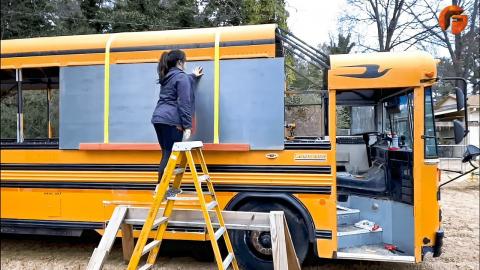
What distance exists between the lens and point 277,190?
13.8 feet

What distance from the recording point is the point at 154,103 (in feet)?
14.4

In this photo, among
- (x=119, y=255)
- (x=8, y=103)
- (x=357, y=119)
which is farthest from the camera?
(x=8, y=103)

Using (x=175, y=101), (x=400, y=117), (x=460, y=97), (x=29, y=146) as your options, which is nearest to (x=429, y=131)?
(x=460, y=97)

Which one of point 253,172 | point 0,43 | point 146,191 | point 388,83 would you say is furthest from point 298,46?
point 0,43

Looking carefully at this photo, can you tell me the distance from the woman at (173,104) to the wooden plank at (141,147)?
1.21 feet

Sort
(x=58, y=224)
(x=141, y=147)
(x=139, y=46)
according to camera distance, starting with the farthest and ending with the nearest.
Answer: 1. (x=58, y=224)
2. (x=139, y=46)
3. (x=141, y=147)

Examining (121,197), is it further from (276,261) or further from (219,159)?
(276,261)

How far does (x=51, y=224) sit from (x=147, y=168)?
1284mm

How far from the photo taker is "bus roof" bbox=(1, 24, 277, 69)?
4.23m

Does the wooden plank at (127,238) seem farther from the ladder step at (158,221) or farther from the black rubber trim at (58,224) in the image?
the black rubber trim at (58,224)

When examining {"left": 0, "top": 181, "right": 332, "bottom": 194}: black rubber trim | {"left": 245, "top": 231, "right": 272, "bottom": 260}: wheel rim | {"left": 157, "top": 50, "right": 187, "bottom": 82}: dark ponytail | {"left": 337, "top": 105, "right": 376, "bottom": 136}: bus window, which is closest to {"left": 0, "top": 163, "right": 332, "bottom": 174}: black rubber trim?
{"left": 0, "top": 181, "right": 332, "bottom": 194}: black rubber trim

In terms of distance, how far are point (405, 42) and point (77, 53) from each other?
4286 millimetres

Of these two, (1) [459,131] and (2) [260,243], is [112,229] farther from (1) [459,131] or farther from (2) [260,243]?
(1) [459,131]

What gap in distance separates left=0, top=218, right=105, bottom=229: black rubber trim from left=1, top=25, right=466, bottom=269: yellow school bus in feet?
0.04
